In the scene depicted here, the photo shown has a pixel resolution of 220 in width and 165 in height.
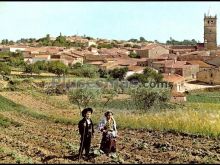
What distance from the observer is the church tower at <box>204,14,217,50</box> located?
388 feet

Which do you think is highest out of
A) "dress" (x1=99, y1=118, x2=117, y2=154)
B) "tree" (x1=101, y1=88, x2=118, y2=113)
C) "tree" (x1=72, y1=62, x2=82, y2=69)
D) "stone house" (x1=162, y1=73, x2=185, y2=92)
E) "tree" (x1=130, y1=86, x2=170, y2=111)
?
"dress" (x1=99, y1=118, x2=117, y2=154)

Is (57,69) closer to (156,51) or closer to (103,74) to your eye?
(103,74)

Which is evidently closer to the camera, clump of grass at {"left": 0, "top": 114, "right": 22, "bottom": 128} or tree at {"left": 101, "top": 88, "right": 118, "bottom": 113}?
clump of grass at {"left": 0, "top": 114, "right": 22, "bottom": 128}

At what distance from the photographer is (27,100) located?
45406 mm

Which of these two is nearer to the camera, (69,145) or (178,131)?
(69,145)

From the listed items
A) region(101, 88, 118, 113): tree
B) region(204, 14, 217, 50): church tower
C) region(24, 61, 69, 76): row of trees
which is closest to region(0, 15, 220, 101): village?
region(204, 14, 217, 50): church tower

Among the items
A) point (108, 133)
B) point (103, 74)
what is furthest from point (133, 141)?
point (103, 74)

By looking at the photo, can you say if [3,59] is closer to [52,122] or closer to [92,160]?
[52,122]

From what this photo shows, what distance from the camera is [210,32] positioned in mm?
117875

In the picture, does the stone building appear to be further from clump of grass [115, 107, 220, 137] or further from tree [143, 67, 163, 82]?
clump of grass [115, 107, 220, 137]

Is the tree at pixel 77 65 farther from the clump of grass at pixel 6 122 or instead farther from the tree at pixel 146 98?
the clump of grass at pixel 6 122

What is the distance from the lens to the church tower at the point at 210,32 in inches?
4651

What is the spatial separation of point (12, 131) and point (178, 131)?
23.3 ft

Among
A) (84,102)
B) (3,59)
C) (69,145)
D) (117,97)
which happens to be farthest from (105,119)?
(3,59)
